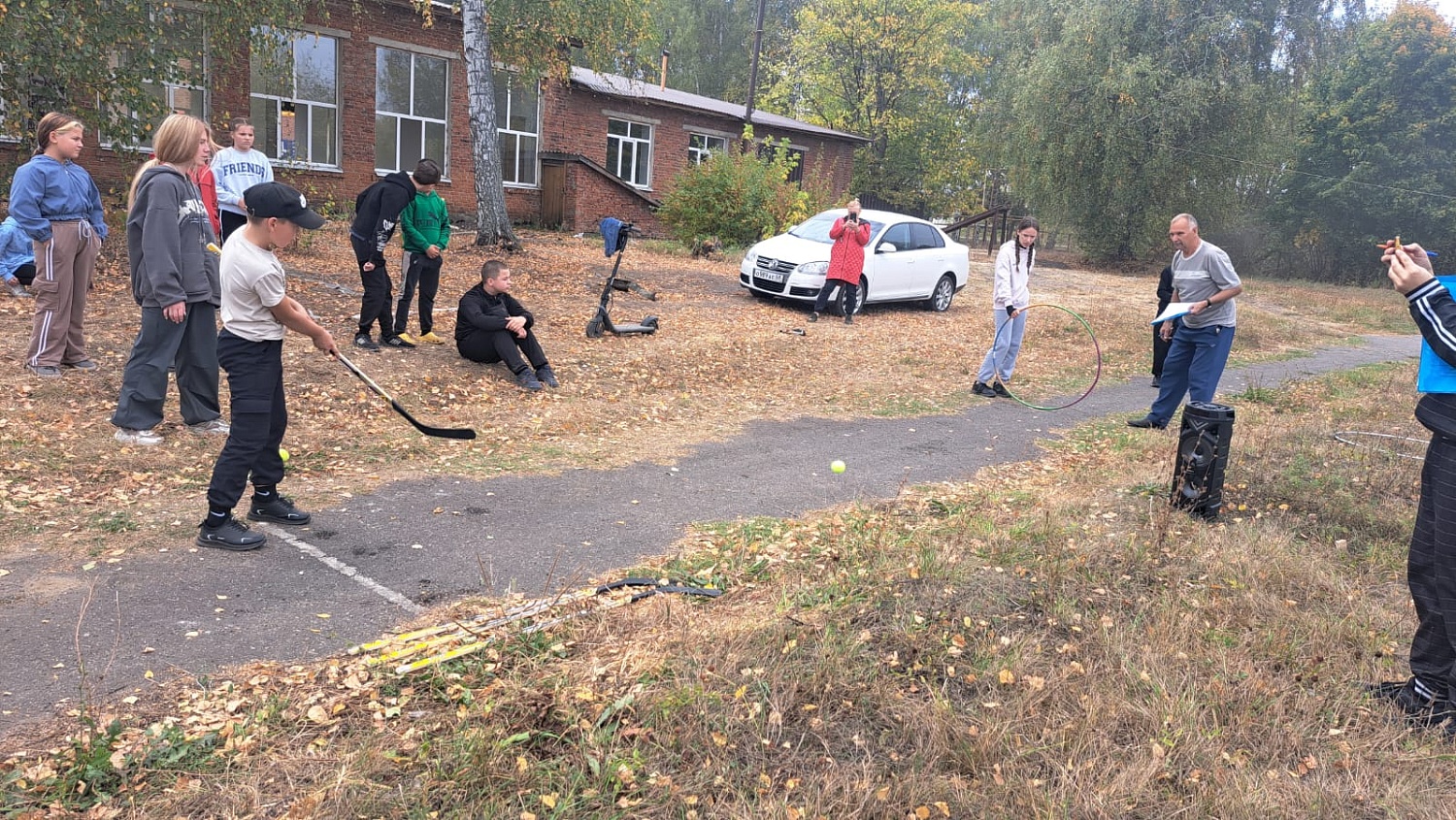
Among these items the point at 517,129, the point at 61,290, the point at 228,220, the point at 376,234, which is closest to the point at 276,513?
the point at 61,290

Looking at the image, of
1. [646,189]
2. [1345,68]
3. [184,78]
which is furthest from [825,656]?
[1345,68]

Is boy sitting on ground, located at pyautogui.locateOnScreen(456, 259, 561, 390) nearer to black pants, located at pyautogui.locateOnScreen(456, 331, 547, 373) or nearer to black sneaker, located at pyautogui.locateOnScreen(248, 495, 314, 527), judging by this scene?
black pants, located at pyautogui.locateOnScreen(456, 331, 547, 373)

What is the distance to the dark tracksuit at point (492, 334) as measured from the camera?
360 inches

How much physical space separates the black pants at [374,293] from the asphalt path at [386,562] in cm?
369

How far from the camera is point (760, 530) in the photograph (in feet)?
19.1

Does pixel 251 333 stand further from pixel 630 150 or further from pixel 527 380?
pixel 630 150

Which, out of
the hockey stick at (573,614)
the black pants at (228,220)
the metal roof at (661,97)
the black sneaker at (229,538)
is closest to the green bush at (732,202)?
the metal roof at (661,97)

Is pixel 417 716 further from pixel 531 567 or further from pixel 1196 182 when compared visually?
pixel 1196 182

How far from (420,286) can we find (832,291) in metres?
6.94

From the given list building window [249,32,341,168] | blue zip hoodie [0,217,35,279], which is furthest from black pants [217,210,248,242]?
building window [249,32,341,168]

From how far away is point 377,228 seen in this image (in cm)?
920

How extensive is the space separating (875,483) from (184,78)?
11.0 meters

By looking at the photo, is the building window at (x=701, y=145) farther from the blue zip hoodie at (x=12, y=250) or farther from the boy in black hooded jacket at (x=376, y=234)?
the blue zip hoodie at (x=12, y=250)

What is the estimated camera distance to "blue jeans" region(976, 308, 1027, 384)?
10578mm
